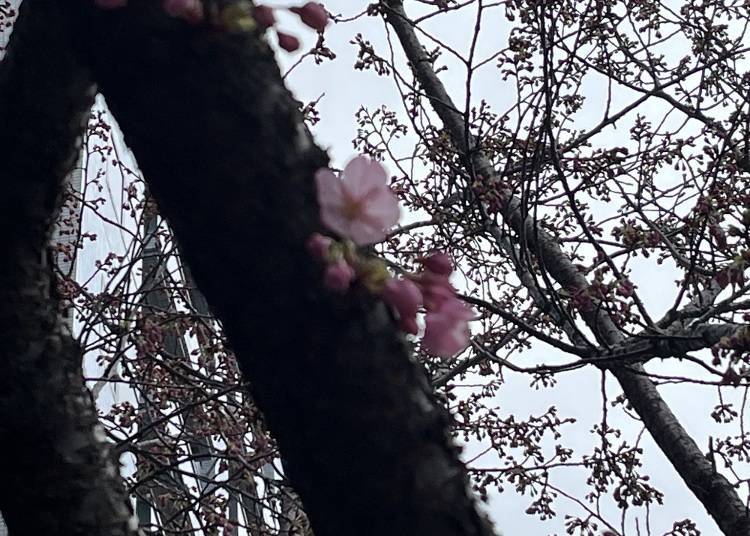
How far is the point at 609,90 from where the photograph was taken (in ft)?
11.5

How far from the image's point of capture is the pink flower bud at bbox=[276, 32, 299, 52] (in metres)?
1.08

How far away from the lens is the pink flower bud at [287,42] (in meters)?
1.08

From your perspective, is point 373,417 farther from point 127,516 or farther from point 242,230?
point 127,516

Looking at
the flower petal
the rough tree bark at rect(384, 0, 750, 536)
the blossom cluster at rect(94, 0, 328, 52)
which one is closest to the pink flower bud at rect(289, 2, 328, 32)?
the blossom cluster at rect(94, 0, 328, 52)

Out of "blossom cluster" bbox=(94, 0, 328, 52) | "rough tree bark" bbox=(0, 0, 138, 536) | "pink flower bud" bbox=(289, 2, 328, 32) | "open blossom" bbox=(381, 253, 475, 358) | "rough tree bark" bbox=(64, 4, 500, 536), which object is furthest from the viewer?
"pink flower bud" bbox=(289, 2, 328, 32)

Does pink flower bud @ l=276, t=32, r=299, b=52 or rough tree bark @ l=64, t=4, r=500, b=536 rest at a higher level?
pink flower bud @ l=276, t=32, r=299, b=52

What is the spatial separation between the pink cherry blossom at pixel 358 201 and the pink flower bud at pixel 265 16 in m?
0.19

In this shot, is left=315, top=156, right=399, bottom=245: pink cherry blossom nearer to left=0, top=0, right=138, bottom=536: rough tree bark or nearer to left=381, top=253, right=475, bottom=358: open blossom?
left=381, top=253, right=475, bottom=358: open blossom

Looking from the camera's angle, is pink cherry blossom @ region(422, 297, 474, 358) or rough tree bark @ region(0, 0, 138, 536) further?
rough tree bark @ region(0, 0, 138, 536)

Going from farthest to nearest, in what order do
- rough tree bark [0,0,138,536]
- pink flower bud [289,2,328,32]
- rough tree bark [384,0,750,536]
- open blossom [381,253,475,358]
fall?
1. rough tree bark [384,0,750,536]
2. pink flower bud [289,2,328,32]
3. rough tree bark [0,0,138,536]
4. open blossom [381,253,475,358]

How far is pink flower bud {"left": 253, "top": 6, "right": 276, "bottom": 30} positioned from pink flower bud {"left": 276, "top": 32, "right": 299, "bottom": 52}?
15cm

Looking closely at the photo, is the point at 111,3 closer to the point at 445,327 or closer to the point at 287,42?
the point at 287,42

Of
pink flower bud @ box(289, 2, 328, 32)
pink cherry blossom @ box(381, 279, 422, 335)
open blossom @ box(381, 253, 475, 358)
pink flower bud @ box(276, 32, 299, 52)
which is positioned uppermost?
pink flower bud @ box(289, 2, 328, 32)

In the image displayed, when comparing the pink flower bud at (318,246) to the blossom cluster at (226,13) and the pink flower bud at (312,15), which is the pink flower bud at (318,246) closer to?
the blossom cluster at (226,13)
